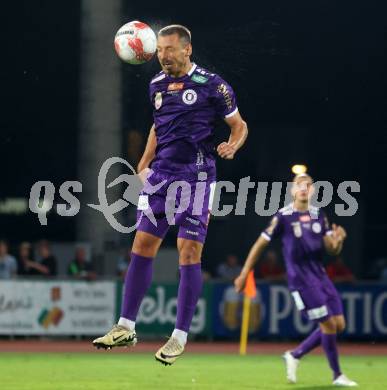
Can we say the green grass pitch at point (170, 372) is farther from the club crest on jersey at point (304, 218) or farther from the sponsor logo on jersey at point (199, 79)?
the sponsor logo on jersey at point (199, 79)

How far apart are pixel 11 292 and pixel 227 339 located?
381cm

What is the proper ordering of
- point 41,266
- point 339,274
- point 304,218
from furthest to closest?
point 339,274, point 41,266, point 304,218

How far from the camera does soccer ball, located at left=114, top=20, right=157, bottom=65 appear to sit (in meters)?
9.91

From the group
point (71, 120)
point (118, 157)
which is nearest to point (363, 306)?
point (118, 157)

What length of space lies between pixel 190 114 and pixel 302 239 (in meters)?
4.95

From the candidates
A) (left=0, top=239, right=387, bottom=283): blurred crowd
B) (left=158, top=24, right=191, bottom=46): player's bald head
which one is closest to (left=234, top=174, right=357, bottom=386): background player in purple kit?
(left=158, top=24, right=191, bottom=46): player's bald head

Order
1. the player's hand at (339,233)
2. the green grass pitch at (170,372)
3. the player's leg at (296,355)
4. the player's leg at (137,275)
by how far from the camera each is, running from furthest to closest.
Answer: the player's leg at (296,355), the player's hand at (339,233), the green grass pitch at (170,372), the player's leg at (137,275)

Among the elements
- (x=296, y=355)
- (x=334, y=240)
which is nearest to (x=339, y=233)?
A: (x=334, y=240)

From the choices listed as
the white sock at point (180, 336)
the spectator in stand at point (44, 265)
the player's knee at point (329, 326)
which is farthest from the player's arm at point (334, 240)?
the spectator in stand at point (44, 265)

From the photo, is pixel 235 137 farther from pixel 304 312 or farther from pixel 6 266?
pixel 6 266

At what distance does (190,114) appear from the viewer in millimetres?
9266

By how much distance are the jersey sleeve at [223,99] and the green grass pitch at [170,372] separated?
3952 millimetres

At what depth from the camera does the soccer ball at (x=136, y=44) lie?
9.91 metres

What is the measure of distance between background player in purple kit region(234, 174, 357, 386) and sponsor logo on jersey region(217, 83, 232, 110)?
449cm
